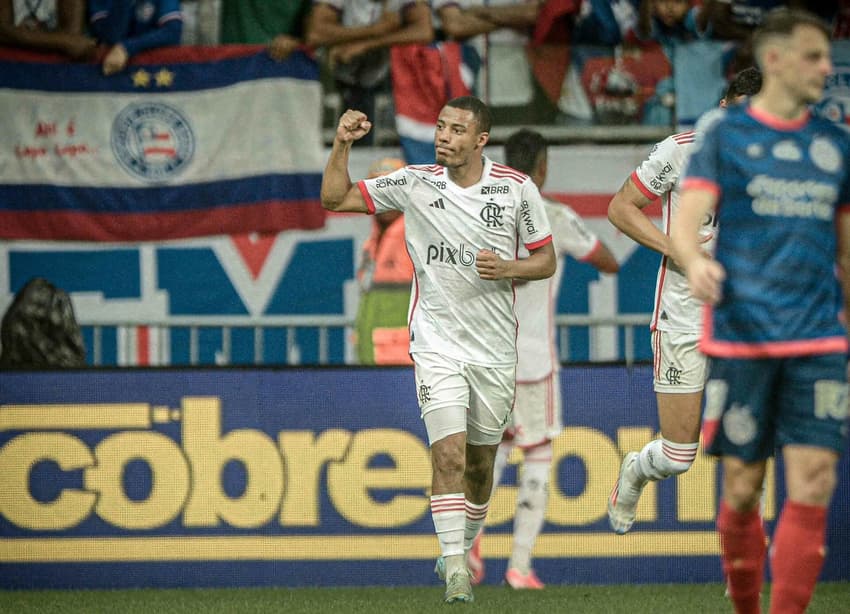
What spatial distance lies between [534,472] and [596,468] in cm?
40

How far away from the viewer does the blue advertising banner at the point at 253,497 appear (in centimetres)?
848

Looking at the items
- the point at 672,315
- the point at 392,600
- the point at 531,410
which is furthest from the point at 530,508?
the point at 672,315

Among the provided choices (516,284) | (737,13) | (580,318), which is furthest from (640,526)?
(737,13)

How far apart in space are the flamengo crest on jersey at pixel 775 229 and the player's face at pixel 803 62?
0.13 meters

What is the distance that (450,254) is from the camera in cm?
704

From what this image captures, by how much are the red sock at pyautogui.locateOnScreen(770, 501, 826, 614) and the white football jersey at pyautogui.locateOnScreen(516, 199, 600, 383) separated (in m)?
3.57

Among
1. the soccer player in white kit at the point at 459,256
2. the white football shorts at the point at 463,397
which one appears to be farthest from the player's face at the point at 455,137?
the white football shorts at the point at 463,397

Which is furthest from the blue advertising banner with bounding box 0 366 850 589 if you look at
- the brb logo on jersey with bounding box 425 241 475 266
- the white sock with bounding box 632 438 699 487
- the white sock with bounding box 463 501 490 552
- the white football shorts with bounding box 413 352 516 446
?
the brb logo on jersey with bounding box 425 241 475 266

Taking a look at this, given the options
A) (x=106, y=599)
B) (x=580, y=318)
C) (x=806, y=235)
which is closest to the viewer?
(x=806, y=235)

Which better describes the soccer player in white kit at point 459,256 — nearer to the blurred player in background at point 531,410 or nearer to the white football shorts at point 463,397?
the white football shorts at point 463,397

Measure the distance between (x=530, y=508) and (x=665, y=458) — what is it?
1.37 metres

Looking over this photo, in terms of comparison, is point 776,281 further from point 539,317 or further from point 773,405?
point 539,317

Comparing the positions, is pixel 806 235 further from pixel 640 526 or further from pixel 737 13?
pixel 737 13

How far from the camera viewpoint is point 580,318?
1129 cm
